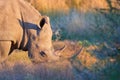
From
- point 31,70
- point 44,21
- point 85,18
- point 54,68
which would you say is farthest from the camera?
point 85,18

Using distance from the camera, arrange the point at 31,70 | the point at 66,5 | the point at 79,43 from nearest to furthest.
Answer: the point at 31,70, the point at 79,43, the point at 66,5

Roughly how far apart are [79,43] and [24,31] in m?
6.24

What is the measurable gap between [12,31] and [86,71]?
5.37 m

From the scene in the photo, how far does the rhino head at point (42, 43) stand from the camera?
928cm

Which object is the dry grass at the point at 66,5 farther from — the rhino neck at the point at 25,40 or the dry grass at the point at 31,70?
the rhino neck at the point at 25,40

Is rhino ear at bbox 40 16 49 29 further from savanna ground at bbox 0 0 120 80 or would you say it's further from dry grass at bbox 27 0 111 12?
dry grass at bbox 27 0 111 12

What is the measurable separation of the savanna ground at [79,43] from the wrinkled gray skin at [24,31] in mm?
2426

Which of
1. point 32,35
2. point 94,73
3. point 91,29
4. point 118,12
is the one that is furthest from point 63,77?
point 118,12

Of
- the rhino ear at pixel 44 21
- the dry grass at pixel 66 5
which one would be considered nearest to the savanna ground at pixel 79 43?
the dry grass at pixel 66 5

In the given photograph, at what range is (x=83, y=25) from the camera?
17.0 meters

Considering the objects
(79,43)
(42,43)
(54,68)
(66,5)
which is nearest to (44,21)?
(42,43)

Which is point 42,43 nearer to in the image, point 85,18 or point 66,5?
point 85,18

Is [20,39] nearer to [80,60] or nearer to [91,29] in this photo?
[80,60]

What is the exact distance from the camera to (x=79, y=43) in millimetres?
15531
